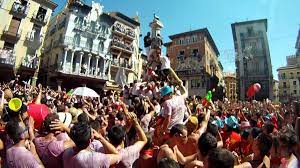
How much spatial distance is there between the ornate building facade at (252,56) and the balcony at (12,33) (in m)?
41.3

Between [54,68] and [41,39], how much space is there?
4376mm

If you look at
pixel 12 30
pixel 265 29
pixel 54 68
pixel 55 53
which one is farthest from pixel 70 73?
pixel 265 29

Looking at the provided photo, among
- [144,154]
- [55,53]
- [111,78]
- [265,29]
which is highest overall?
[265,29]

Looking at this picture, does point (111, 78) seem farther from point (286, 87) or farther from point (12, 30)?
point (286, 87)

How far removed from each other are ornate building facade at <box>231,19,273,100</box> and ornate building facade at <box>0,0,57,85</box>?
38977 millimetres

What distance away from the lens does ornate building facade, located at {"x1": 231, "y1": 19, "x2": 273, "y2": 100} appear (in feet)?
167

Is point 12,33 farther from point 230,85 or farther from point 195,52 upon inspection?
point 230,85

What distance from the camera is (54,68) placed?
118 feet

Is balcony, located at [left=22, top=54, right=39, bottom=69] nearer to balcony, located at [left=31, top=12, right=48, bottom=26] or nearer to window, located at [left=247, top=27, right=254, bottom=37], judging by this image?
balcony, located at [left=31, top=12, right=48, bottom=26]

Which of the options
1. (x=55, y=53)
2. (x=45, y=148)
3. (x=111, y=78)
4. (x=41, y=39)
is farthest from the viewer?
(x=111, y=78)

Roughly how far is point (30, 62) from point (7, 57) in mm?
3035

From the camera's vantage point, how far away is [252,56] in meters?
52.7

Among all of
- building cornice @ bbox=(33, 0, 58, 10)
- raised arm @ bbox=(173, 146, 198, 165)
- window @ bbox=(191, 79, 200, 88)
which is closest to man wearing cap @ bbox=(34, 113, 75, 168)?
raised arm @ bbox=(173, 146, 198, 165)

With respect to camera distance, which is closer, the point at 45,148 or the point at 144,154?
the point at 45,148
